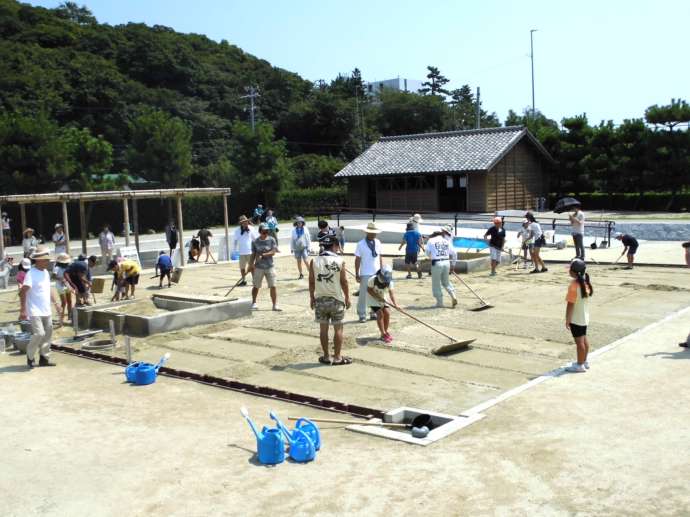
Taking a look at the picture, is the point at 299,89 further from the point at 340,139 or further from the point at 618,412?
the point at 618,412

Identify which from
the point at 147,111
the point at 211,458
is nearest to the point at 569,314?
the point at 211,458

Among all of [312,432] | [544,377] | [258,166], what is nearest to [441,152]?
[258,166]

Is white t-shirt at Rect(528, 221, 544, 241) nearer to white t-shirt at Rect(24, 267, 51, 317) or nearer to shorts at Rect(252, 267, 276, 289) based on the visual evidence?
shorts at Rect(252, 267, 276, 289)

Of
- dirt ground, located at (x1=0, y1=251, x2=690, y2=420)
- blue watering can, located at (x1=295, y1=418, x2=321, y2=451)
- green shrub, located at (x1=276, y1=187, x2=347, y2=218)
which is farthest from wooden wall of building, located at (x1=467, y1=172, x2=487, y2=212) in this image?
blue watering can, located at (x1=295, y1=418, x2=321, y2=451)

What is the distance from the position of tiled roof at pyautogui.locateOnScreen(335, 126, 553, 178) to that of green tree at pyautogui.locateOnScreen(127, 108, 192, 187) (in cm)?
979

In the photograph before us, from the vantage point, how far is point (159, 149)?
42.8 m

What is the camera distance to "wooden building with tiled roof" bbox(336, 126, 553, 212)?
42.3 metres

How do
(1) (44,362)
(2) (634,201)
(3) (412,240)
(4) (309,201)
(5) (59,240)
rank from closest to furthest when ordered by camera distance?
(1) (44,362) < (3) (412,240) < (5) (59,240) < (2) (634,201) < (4) (309,201)

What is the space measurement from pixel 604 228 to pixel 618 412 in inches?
950

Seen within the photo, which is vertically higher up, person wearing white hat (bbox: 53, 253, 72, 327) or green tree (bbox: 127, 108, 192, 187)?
green tree (bbox: 127, 108, 192, 187)

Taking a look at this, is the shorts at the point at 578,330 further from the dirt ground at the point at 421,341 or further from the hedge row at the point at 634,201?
the hedge row at the point at 634,201

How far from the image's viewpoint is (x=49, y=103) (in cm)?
5594

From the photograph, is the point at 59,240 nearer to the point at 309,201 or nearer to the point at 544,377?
the point at 544,377

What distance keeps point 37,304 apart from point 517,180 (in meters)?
37.6
